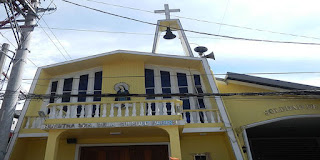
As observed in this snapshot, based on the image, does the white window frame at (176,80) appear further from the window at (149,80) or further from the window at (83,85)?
the window at (83,85)

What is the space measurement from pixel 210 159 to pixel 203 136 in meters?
1.06

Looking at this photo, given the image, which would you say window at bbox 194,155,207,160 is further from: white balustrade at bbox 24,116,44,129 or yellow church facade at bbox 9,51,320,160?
white balustrade at bbox 24,116,44,129

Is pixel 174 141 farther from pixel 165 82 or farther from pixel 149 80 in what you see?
pixel 149 80

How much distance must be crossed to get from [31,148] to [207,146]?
843 centimetres

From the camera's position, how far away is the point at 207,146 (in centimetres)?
1019

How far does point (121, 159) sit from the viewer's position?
1039 centimetres

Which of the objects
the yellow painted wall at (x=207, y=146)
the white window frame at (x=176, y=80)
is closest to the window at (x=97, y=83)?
the white window frame at (x=176, y=80)

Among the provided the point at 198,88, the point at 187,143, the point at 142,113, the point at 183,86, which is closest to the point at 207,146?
the point at 187,143

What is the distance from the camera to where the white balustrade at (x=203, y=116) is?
32.9 ft

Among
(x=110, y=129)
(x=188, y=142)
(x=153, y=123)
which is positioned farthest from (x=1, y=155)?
(x=188, y=142)

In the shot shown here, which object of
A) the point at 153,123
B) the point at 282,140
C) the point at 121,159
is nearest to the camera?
the point at 153,123

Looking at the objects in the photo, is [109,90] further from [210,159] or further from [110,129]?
[210,159]

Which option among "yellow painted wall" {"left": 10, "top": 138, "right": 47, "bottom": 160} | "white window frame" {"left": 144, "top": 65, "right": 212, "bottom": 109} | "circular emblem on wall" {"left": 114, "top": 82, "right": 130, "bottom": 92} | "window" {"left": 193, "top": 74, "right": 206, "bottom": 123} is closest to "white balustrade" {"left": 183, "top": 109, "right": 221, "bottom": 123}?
"window" {"left": 193, "top": 74, "right": 206, "bottom": 123}

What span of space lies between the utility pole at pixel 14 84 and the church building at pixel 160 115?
1201 millimetres
